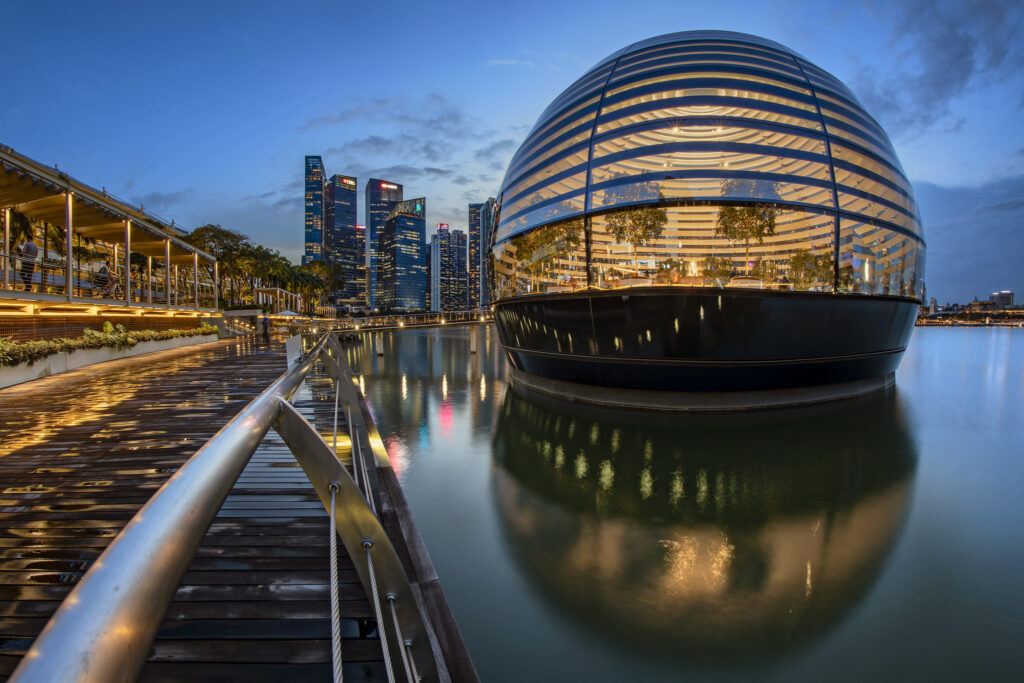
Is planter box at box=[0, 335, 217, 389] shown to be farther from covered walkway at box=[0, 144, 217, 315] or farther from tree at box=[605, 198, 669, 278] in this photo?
tree at box=[605, 198, 669, 278]

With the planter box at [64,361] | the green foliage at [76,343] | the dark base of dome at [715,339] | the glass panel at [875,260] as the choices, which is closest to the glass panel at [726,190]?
the glass panel at [875,260]

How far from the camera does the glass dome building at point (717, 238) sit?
13.4m

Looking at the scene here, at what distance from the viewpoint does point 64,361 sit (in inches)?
551

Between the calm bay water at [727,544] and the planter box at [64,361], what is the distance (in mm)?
8551

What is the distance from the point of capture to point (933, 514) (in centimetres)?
746

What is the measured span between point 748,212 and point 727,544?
1050 centimetres

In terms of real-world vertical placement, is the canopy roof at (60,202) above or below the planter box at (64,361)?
above

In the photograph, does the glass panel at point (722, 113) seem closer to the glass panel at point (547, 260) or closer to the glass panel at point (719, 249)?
the glass panel at point (719, 249)

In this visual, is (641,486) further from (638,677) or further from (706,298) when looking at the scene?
(706,298)

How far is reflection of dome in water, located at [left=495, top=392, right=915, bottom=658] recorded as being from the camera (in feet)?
16.2

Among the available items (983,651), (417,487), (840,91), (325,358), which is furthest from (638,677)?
(840,91)

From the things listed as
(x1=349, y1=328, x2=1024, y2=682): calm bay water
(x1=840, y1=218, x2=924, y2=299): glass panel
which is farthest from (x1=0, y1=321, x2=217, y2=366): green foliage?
(x1=840, y1=218, x2=924, y2=299): glass panel

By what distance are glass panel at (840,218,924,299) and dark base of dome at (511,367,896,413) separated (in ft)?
10.7

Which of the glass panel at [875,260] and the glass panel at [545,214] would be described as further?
the glass panel at [545,214]
